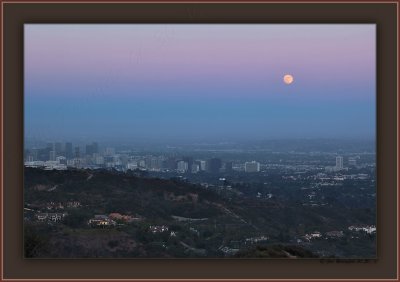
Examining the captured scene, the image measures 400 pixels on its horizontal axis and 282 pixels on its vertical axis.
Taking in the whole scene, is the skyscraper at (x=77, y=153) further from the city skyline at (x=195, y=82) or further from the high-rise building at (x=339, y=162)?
the high-rise building at (x=339, y=162)

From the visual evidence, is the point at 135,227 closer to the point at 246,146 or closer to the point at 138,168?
the point at 138,168

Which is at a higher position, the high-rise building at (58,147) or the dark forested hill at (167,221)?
the high-rise building at (58,147)

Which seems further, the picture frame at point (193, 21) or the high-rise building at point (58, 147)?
the high-rise building at point (58, 147)

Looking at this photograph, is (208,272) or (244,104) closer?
(208,272)

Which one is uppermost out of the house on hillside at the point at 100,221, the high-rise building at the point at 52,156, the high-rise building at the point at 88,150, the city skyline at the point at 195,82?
the city skyline at the point at 195,82

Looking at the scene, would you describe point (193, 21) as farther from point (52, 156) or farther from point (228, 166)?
point (52, 156)

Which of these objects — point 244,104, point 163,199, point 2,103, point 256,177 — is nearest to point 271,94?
point 244,104

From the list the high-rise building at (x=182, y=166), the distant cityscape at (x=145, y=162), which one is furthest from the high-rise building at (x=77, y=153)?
the high-rise building at (x=182, y=166)
